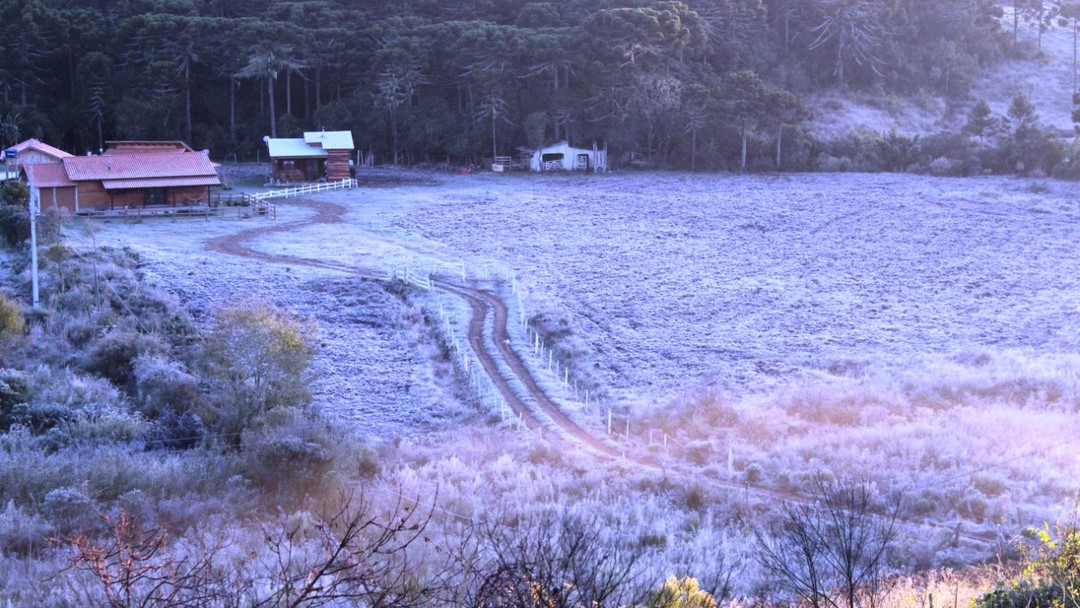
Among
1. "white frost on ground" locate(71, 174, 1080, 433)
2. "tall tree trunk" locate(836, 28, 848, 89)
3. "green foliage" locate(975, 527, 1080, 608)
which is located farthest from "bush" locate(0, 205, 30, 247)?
"tall tree trunk" locate(836, 28, 848, 89)

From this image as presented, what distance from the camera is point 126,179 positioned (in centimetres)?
4184

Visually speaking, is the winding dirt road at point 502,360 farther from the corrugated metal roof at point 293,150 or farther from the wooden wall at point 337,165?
the corrugated metal roof at point 293,150

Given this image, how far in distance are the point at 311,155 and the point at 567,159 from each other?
14.0 meters

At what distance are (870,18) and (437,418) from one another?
56881 mm

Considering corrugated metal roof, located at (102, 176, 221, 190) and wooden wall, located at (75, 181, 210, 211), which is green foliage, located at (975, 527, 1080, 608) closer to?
corrugated metal roof, located at (102, 176, 221, 190)

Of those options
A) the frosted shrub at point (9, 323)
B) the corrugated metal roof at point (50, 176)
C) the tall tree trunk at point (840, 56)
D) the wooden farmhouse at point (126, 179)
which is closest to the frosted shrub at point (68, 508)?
the frosted shrub at point (9, 323)

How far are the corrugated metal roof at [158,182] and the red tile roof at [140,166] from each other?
0.09 meters

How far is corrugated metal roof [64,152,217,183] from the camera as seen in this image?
41688 millimetres

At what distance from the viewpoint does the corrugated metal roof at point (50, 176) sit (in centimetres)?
4044

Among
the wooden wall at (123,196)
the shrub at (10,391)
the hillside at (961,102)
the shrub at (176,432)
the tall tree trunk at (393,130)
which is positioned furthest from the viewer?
the hillside at (961,102)

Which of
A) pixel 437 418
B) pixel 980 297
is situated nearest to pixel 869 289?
pixel 980 297

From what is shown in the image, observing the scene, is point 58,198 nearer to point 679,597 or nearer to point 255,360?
point 255,360

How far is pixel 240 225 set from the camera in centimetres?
3909

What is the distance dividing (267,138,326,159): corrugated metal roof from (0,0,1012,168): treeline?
280 inches
